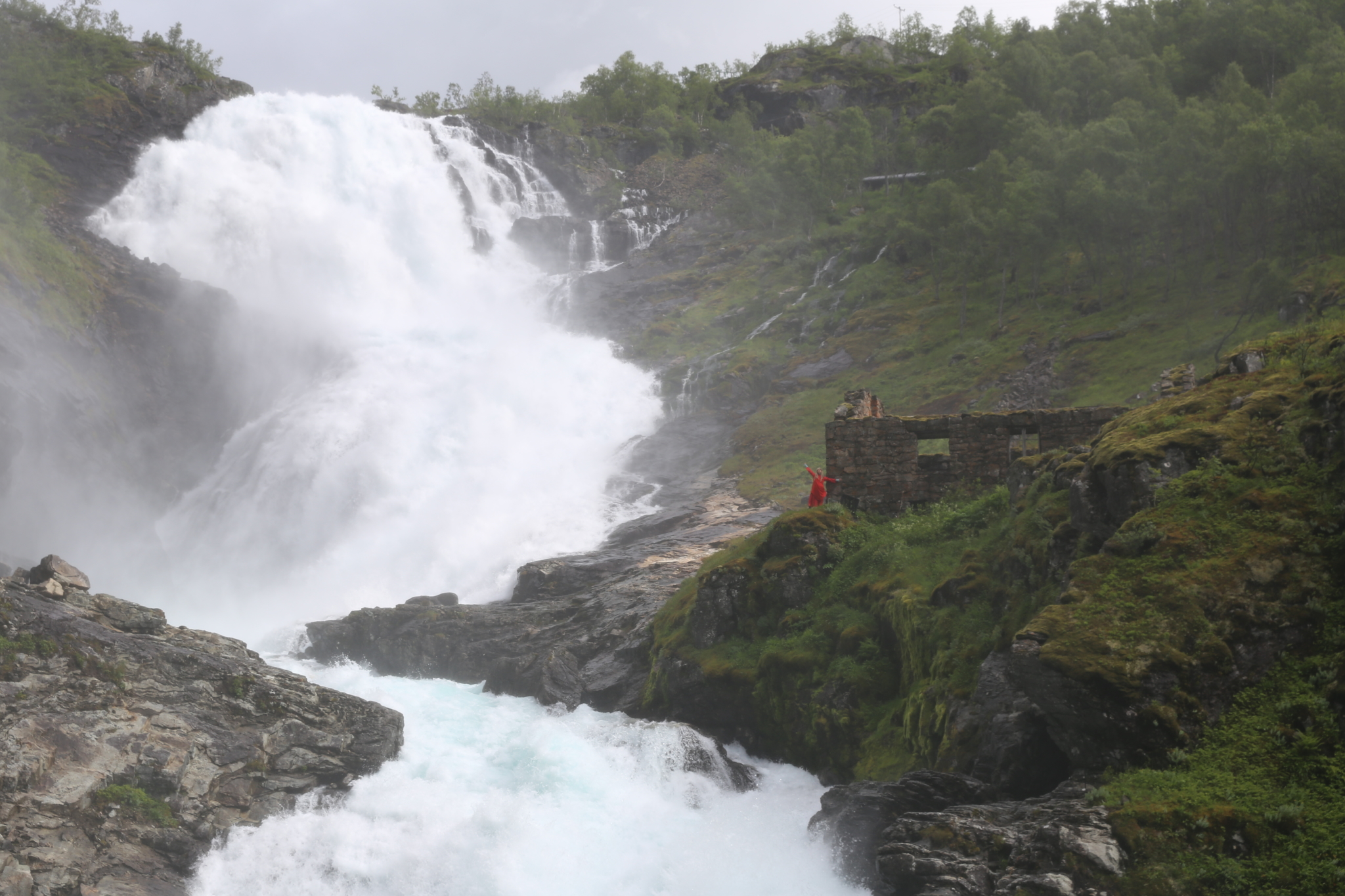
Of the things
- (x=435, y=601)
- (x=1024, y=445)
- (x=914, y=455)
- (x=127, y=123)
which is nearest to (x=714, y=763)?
(x=914, y=455)

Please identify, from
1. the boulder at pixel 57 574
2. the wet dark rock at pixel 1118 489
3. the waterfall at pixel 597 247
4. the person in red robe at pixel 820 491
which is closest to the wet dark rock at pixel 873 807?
the wet dark rock at pixel 1118 489

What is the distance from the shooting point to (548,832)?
15.2 m

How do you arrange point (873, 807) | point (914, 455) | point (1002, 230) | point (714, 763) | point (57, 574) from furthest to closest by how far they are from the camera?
point (1002, 230), point (914, 455), point (57, 574), point (714, 763), point (873, 807)

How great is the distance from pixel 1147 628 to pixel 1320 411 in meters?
3.39

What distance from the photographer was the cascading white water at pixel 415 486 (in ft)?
48.3

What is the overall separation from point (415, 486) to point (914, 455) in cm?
2442

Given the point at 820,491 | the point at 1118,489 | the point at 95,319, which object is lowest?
the point at 1118,489

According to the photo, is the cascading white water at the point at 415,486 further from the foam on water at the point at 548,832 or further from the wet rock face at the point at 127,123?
the wet rock face at the point at 127,123

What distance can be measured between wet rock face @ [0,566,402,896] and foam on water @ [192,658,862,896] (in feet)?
2.34

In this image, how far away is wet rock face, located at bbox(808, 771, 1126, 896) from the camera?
338 inches

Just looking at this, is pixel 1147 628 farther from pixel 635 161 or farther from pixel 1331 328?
pixel 635 161

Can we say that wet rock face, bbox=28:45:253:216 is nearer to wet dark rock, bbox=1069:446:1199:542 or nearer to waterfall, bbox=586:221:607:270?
waterfall, bbox=586:221:607:270

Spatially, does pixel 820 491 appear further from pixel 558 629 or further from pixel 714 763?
pixel 558 629

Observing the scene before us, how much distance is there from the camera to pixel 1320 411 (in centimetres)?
1023
